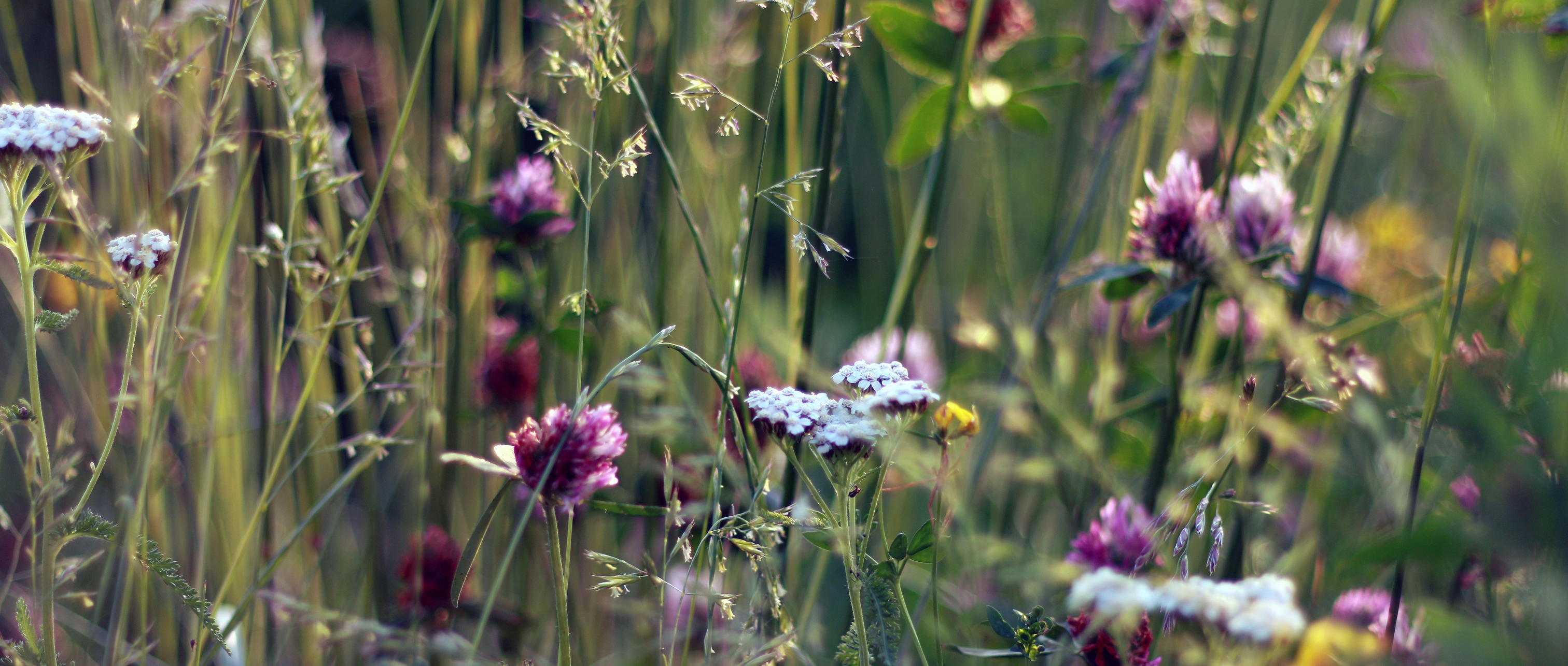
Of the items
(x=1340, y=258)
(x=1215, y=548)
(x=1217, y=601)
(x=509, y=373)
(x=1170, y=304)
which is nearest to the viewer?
(x=1217, y=601)

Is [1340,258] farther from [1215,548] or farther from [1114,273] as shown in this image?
[1215,548]

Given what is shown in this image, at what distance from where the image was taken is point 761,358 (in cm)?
91

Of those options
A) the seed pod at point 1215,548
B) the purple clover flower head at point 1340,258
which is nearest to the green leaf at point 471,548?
the seed pod at point 1215,548

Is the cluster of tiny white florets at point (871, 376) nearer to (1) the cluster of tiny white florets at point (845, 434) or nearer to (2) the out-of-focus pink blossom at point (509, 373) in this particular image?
(1) the cluster of tiny white florets at point (845, 434)

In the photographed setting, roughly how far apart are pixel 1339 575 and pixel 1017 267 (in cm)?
76

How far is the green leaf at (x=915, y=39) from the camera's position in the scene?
85cm

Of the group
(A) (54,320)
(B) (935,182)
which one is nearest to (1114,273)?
(B) (935,182)

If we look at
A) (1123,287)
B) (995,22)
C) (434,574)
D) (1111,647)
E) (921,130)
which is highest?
(995,22)

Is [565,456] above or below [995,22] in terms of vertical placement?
below

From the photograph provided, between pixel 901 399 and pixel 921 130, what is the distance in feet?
1.76

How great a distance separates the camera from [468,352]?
970 mm

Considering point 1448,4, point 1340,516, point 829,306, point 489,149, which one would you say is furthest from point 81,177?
point 1448,4

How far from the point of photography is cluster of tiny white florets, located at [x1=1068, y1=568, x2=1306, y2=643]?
308mm

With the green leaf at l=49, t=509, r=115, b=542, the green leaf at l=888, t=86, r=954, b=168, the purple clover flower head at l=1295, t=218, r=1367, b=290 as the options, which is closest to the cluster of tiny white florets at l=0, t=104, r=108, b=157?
the green leaf at l=49, t=509, r=115, b=542
